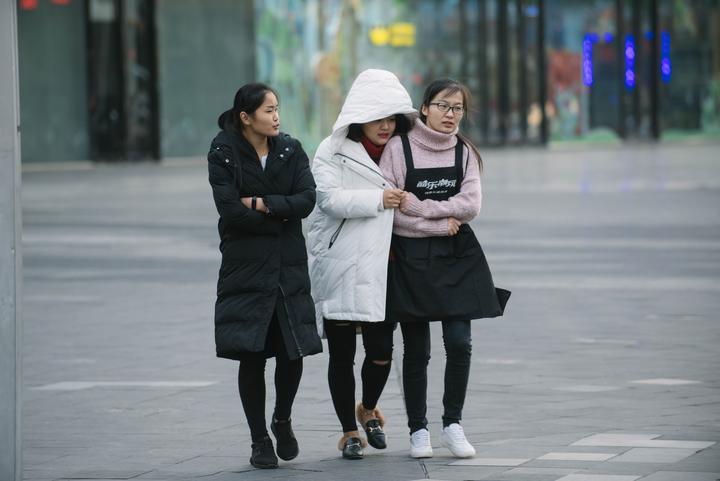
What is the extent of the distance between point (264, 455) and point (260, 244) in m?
0.79

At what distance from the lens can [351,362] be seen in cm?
630

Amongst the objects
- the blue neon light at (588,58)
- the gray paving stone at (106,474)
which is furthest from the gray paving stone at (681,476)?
the blue neon light at (588,58)

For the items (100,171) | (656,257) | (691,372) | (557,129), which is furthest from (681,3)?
(691,372)

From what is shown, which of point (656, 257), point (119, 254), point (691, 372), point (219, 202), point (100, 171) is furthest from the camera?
point (100, 171)

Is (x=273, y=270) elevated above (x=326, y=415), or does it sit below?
above

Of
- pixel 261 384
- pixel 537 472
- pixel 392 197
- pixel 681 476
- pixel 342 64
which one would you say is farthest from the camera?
pixel 342 64

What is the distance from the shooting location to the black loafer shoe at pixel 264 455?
599 cm

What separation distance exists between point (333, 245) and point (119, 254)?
9357mm

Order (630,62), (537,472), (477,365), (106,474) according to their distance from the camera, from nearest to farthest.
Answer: (537,472) → (106,474) → (477,365) → (630,62)

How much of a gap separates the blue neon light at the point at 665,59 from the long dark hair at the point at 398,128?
3974 centimetres

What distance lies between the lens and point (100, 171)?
32.9 meters

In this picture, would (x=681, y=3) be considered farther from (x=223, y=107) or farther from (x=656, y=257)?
(x=656, y=257)

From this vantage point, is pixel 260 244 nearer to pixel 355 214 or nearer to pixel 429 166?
pixel 355 214

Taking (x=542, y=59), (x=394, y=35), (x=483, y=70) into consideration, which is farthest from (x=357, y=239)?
(x=542, y=59)
